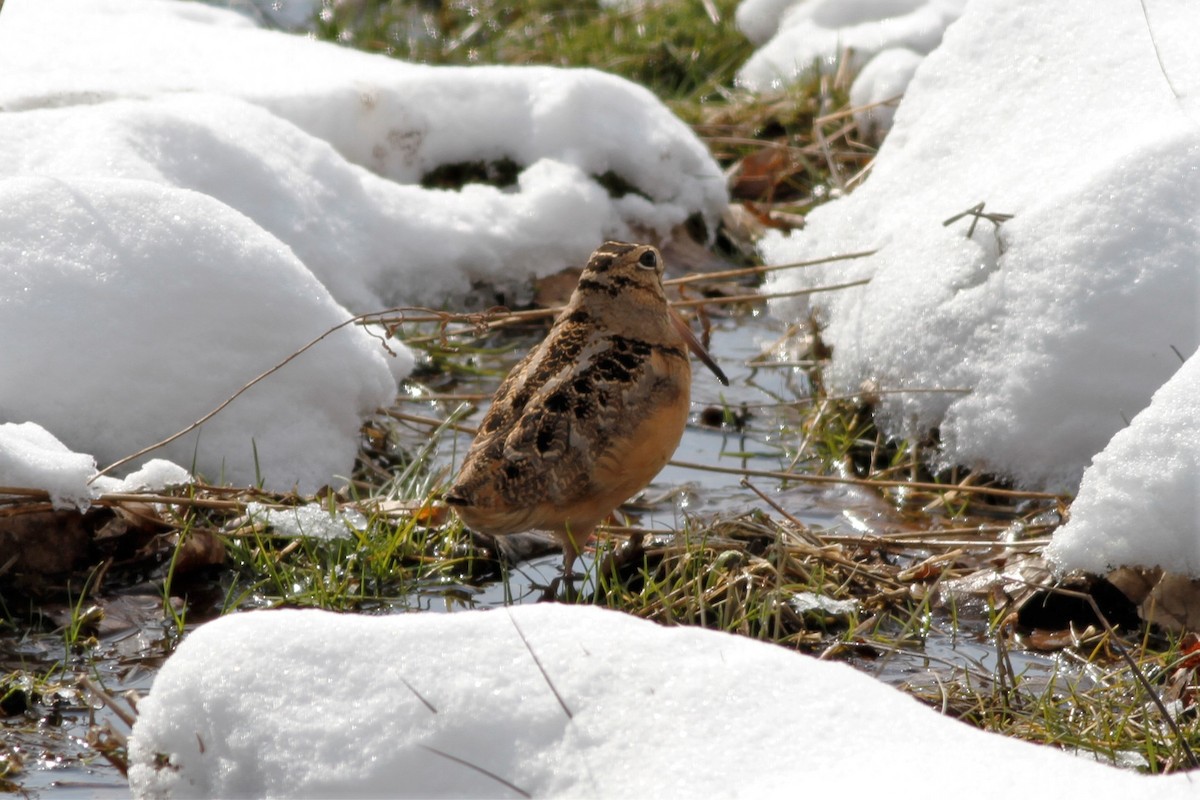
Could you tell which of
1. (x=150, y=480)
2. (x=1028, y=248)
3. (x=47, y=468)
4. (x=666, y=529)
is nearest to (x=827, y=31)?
(x=1028, y=248)

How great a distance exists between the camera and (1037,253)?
474 cm

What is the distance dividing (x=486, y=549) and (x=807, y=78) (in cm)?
493

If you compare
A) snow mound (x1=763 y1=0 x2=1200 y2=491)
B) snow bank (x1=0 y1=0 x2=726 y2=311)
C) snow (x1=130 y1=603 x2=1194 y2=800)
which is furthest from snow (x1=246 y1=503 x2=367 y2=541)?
snow mound (x1=763 y1=0 x2=1200 y2=491)

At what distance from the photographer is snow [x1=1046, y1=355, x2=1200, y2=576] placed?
3596mm

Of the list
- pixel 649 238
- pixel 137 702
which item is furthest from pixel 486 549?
pixel 649 238

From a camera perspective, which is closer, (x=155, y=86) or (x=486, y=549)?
(x=486, y=549)

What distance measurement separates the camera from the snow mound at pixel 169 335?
427cm

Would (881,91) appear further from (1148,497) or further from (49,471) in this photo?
(49,471)

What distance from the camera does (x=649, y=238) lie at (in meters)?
6.85

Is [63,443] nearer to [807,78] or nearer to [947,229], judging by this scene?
[947,229]

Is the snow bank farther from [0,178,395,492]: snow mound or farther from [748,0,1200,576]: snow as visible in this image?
[748,0,1200,576]: snow

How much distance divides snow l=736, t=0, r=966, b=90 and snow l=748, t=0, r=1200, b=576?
2.34m

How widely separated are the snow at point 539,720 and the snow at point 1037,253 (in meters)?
1.39

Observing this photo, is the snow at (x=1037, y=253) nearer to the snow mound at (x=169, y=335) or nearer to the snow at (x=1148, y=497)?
the snow at (x=1148, y=497)
